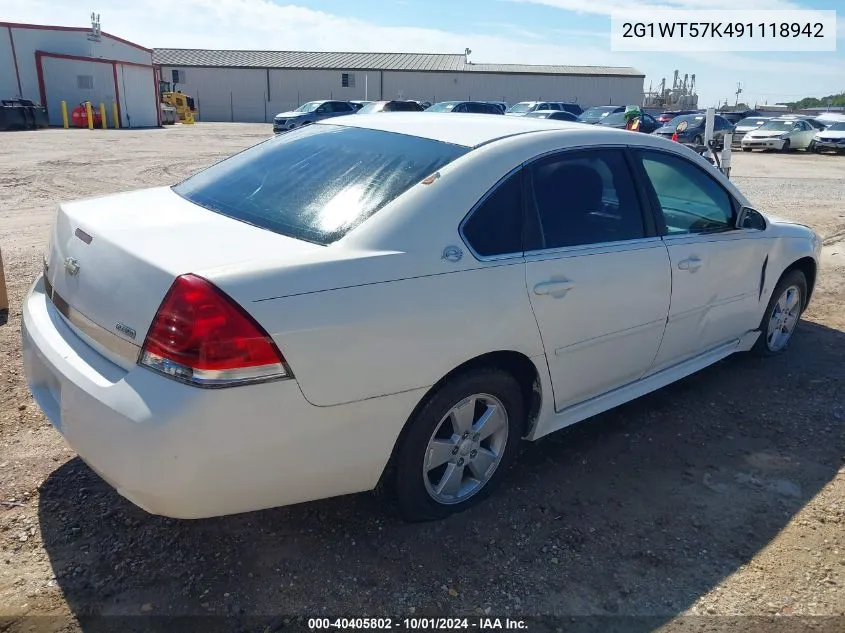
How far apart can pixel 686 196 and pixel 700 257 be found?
1.50 feet

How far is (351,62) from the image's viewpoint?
55.8 m

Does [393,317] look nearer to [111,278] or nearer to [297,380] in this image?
[297,380]

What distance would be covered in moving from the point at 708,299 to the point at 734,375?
3.53ft

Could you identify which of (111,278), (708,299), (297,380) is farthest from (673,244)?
(111,278)

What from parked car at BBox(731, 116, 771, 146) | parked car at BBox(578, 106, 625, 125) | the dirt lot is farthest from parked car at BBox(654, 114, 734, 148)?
the dirt lot

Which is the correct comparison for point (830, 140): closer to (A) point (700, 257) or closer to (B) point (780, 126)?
(B) point (780, 126)

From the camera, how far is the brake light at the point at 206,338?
2166mm

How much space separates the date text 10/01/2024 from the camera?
2.42 metres

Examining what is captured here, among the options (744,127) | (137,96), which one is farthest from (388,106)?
(137,96)

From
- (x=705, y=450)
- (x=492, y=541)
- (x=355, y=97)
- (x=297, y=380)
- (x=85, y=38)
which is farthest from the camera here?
(x=355, y=97)

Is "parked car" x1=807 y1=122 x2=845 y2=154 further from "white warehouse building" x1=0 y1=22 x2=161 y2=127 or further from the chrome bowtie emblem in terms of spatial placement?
"white warehouse building" x1=0 y1=22 x2=161 y2=127

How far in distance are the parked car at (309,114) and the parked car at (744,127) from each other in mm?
17331

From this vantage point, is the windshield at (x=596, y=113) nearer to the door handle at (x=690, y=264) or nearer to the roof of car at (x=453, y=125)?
the door handle at (x=690, y=264)

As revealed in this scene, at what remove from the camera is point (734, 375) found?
4758 millimetres
